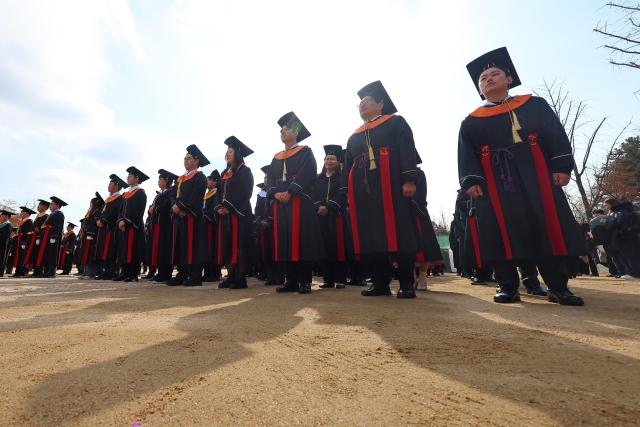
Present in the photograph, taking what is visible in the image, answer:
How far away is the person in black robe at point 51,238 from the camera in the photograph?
10.1m

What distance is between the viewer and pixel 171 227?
22.8 feet

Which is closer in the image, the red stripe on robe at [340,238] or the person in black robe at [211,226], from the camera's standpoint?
the red stripe on robe at [340,238]

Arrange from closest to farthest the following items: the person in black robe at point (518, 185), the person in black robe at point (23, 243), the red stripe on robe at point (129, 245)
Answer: the person in black robe at point (518, 185) < the red stripe on robe at point (129, 245) < the person in black robe at point (23, 243)

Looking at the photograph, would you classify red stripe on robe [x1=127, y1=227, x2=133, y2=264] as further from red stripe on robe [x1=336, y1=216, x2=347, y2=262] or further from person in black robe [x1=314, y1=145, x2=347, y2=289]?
red stripe on robe [x1=336, y1=216, x2=347, y2=262]

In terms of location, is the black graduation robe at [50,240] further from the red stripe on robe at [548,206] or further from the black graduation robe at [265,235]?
the red stripe on robe at [548,206]

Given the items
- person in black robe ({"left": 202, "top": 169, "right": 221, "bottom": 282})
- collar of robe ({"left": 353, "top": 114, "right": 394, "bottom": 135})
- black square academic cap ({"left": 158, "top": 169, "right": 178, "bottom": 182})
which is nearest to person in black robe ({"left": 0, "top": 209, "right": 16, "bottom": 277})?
black square academic cap ({"left": 158, "top": 169, "right": 178, "bottom": 182})

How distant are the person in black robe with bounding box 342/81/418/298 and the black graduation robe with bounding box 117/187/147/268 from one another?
575 centimetres

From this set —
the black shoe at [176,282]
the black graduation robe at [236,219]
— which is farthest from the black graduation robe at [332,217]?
the black shoe at [176,282]

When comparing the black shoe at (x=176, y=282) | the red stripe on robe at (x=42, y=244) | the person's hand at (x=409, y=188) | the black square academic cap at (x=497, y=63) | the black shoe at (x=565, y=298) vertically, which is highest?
the black square academic cap at (x=497, y=63)

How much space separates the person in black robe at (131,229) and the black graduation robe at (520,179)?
23.3ft

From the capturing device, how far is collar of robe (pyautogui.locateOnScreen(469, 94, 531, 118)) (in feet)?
11.0

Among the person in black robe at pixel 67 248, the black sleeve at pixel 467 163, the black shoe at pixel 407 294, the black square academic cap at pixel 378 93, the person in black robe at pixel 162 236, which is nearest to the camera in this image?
the black sleeve at pixel 467 163

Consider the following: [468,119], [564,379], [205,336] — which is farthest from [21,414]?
[468,119]

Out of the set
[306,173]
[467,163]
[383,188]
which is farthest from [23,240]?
[467,163]
